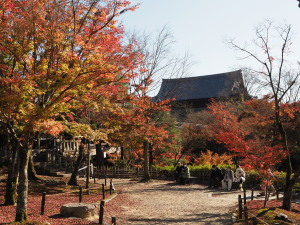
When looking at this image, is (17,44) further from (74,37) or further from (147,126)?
(147,126)

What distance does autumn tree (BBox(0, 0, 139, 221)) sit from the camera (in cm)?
816

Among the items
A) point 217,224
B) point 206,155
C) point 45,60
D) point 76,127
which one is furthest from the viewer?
point 206,155

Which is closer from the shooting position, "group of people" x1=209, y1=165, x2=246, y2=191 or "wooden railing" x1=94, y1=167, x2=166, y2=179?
"group of people" x1=209, y1=165, x2=246, y2=191

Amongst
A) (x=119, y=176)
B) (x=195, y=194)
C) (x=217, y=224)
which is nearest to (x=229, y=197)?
(x=195, y=194)

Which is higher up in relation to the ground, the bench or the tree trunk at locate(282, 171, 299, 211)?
the tree trunk at locate(282, 171, 299, 211)

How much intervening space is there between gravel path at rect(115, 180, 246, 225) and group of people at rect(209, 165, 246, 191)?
742 mm

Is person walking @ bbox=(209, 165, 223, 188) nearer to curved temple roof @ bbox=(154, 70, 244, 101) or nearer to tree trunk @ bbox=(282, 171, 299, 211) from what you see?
tree trunk @ bbox=(282, 171, 299, 211)

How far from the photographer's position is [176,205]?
13.0 meters

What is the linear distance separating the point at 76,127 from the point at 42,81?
244cm

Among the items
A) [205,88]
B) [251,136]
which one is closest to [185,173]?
[251,136]

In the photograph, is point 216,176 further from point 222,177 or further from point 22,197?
point 22,197

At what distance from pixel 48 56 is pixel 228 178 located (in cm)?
1249

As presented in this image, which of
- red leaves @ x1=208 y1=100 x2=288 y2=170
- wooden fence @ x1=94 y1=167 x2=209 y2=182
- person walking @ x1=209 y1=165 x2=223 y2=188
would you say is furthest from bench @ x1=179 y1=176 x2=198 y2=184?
red leaves @ x1=208 y1=100 x2=288 y2=170

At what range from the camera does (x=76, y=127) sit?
10.6 metres
